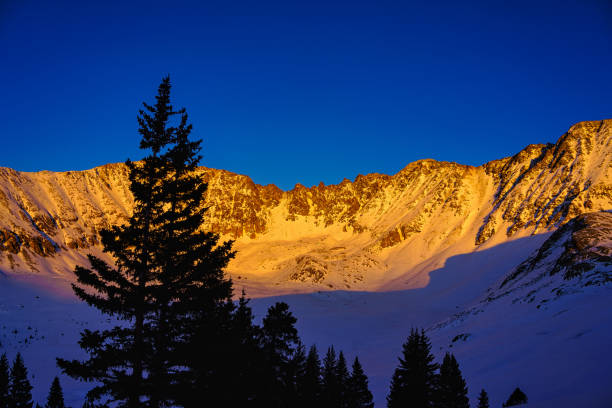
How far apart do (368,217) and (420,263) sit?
2149 inches

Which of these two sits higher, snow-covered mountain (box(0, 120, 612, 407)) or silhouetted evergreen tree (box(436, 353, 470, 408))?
snow-covered mountain (box(0, 120, 612, 407))

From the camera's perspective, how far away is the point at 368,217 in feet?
578

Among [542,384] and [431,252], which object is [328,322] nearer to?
[542,384]

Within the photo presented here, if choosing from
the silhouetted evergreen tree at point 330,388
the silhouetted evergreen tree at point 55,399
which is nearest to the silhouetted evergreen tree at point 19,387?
the silhouetted evergreen tree at point 55,399

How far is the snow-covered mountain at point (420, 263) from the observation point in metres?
24.7

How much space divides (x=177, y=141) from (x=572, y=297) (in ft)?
93.2

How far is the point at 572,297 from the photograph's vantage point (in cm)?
2862

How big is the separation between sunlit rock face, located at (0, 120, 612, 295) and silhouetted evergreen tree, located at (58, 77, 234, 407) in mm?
86621

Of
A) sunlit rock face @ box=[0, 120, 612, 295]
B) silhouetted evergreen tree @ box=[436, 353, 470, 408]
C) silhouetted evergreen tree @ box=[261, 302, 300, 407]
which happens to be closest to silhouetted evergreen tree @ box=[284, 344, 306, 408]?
silhouetted evergreen tree @ box=[261, 302, 300, 407]

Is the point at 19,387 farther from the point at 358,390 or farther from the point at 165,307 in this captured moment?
the point at 358,390

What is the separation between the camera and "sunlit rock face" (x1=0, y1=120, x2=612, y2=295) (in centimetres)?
11112

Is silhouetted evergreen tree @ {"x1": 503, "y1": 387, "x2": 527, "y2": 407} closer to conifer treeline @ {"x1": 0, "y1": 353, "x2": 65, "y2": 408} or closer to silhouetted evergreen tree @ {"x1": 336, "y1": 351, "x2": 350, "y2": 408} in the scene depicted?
silhouetted evergreen tree @ {"x1": 336, "y1": 351, "x2": 350, "y2": 408}

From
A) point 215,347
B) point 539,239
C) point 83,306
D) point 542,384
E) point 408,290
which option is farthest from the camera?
point 408,290

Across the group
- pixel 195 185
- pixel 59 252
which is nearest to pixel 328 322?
pixel 195 185
